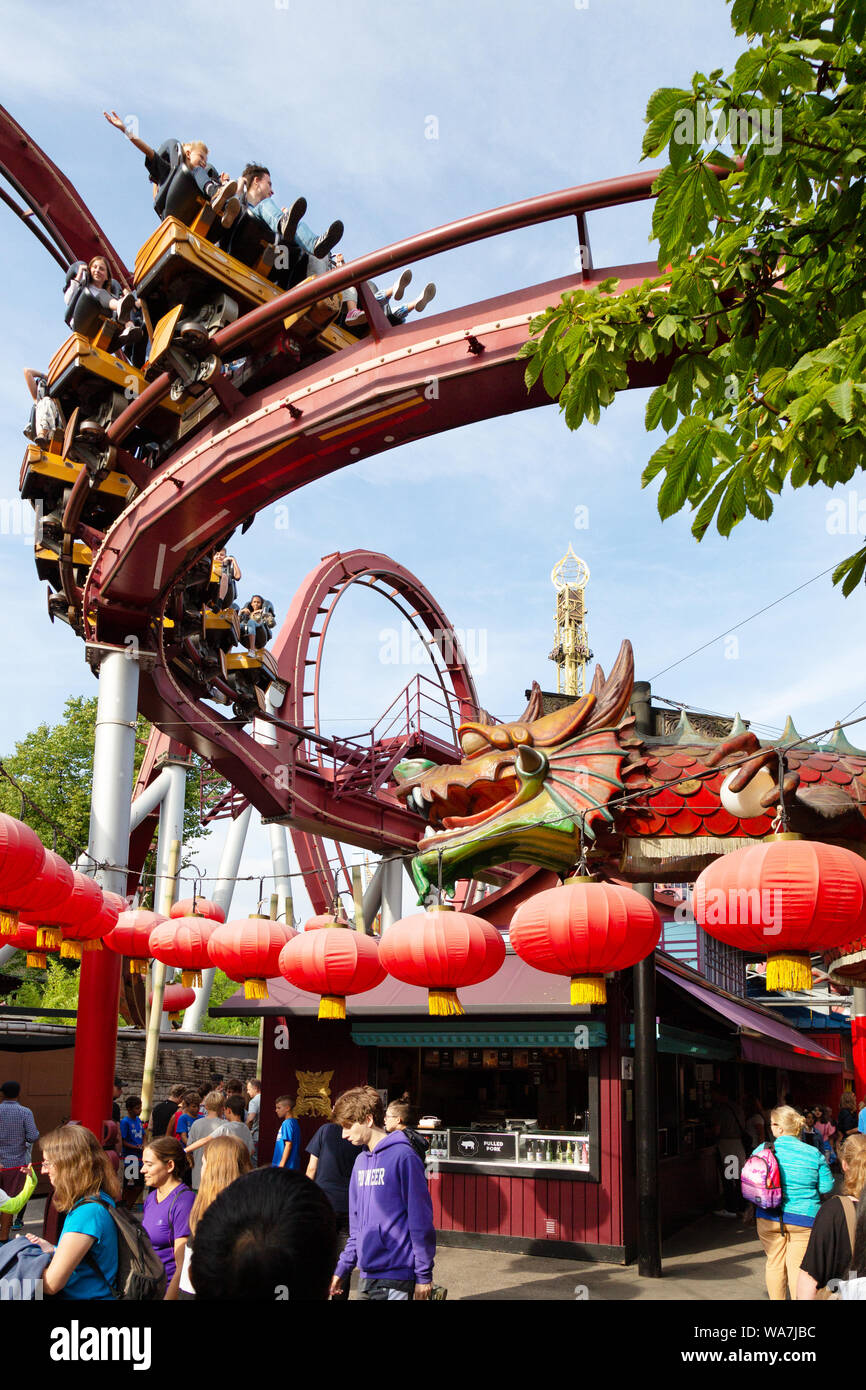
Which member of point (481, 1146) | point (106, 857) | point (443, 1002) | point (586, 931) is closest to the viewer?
point (586, 931)

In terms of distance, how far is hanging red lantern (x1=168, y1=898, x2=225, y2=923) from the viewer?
36.4ft

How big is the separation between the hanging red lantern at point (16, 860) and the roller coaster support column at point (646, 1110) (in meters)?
4.95

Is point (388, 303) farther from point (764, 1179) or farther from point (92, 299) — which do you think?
point (764, 1179)

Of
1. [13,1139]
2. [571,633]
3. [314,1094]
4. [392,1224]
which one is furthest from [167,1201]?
[571,633]

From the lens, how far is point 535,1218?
422 inches

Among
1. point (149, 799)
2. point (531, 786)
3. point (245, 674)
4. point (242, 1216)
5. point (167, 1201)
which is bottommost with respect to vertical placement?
point (167, 1201)

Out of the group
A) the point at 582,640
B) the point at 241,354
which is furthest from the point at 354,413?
the point at 582,640

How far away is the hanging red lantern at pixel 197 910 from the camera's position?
11086 mm

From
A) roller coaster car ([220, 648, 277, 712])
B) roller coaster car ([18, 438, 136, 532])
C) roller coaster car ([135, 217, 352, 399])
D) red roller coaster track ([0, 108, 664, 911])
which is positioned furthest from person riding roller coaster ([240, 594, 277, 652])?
roller coaster car ([135, 217, 352, 399])

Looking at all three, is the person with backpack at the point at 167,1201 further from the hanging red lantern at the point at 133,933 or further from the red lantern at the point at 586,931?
the hanging red lantern at the point at 133,933

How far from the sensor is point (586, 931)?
660 cm

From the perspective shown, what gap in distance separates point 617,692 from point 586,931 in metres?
2.67

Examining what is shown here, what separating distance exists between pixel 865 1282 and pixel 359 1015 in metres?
9.29
